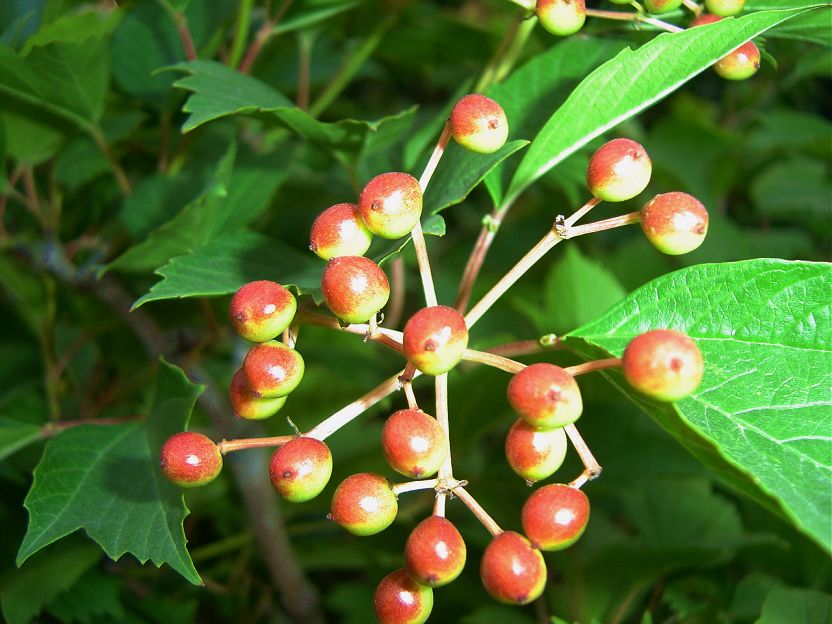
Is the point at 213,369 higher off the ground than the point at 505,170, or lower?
lower

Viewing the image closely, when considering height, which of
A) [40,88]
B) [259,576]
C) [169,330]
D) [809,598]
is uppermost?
[40,88]

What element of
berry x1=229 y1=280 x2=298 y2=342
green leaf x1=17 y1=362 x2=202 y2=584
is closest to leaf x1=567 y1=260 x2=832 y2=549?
berry x1=229 y1=280 x2=298 y2=342

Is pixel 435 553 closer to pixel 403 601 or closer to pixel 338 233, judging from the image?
pixel 403 601

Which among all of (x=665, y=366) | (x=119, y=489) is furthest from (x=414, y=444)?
(x=119, y=489)

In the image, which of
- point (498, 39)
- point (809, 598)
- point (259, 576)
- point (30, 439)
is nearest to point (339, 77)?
point (498, 39)

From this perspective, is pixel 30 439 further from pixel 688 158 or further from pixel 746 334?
pixel 688 158
